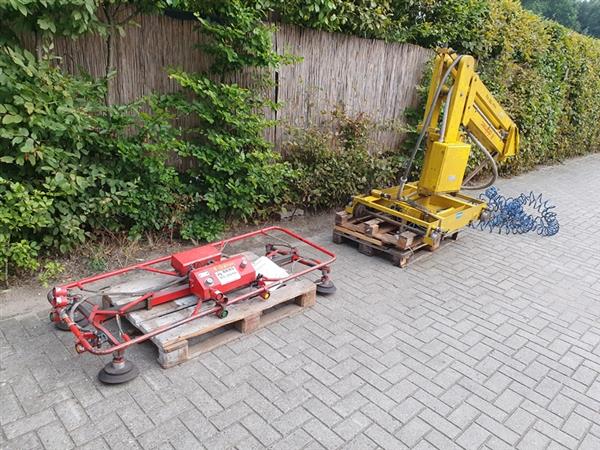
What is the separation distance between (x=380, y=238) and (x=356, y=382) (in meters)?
2.32

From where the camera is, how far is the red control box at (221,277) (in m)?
3.30

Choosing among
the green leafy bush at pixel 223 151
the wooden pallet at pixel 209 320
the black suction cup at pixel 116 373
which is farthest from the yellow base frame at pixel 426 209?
the black suction cup at pixel 116 373

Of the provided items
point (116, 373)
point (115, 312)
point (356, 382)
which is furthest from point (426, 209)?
point (116, 373)

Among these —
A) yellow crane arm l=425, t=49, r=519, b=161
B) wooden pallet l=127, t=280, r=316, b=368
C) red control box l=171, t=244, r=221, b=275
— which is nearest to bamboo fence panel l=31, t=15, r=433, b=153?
yellow crane arm l=425, t=49, r=519, b=161

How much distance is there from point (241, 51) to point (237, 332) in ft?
9.90

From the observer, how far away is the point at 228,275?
11.4 feet

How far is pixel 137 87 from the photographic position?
4.45m

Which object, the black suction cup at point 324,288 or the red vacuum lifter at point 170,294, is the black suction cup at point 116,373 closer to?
the red vacuum lifter at point 170,294

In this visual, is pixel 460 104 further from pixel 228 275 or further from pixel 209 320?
pixel 209 320

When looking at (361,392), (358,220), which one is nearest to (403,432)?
(361,392)

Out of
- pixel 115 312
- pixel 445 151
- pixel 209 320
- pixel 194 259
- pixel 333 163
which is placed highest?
pixel 445 151

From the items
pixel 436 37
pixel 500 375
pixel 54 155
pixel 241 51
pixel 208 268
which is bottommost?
pixel 500 375

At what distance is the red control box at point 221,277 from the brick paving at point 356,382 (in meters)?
0.43

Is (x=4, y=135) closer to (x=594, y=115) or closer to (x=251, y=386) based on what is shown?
(x=251, y=386)
